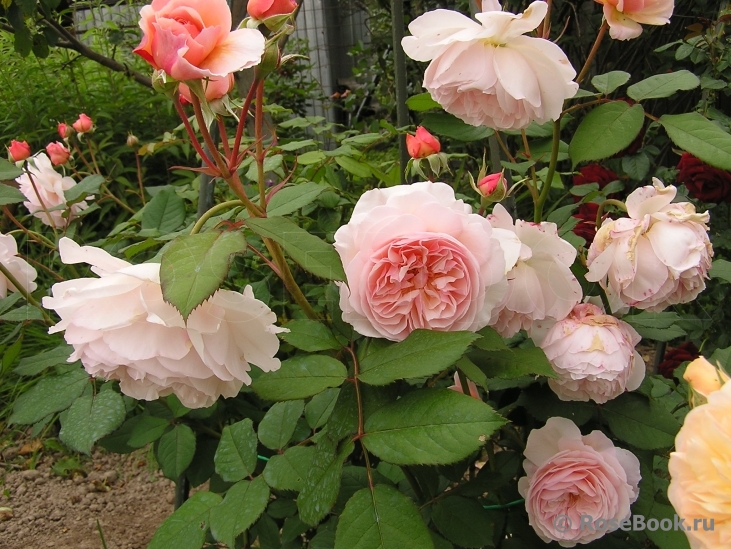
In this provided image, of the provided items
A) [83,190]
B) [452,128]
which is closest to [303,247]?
[452,128]

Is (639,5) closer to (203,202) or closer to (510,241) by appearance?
(510,241)

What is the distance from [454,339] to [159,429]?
52 centimetres

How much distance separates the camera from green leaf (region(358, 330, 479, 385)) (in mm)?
424

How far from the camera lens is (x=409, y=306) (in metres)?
0.46

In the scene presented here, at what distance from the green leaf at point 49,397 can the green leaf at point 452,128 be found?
0.53 metres

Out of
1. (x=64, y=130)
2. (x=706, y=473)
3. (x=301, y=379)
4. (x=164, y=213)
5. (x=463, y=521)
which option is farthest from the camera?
(x=64, y=130)

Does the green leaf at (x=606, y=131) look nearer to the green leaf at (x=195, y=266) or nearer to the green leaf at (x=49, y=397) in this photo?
the green leaf at (x=195, y=266)

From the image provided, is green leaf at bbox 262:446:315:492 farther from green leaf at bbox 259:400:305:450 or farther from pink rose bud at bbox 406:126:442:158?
pink rose bud at bbox 406:126:442:158

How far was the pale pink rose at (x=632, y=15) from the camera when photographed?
56 centimetres

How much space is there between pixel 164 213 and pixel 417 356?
673 millimetres

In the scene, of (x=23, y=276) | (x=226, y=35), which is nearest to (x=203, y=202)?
(x=23, y=276)

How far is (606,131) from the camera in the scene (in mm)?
599

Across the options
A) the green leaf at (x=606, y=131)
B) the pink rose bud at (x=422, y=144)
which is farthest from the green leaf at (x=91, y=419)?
the green leaf at (x=606, y=131)

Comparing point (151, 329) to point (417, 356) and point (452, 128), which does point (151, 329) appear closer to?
point (417, 356)
